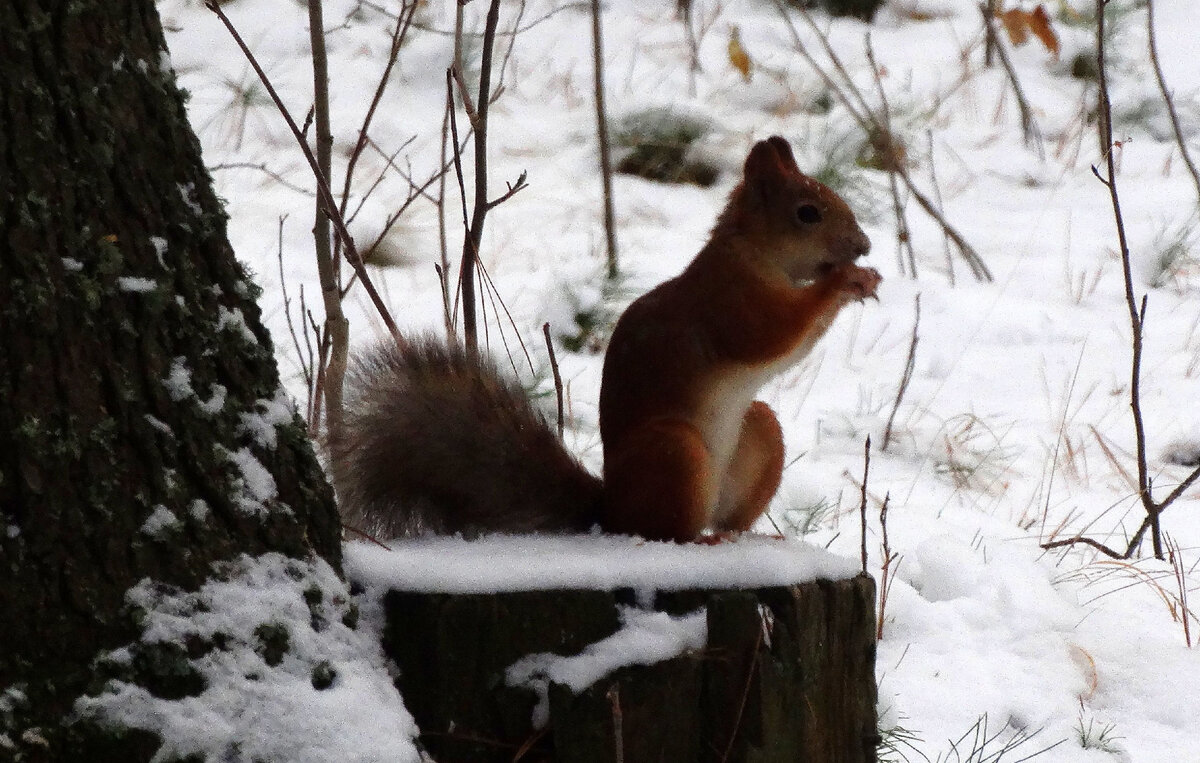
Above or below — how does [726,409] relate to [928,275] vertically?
below

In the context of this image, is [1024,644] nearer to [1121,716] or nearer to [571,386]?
[1121,716]

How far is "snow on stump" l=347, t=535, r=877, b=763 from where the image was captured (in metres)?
1.27

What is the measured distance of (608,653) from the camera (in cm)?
129

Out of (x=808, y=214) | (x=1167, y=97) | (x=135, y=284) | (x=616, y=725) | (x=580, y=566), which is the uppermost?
(x=1167, y=97)

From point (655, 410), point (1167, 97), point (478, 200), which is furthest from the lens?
point (1167, 97)

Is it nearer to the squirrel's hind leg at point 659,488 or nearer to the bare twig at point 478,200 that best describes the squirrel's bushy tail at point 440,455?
the squirrel's hind leg at point 659,488

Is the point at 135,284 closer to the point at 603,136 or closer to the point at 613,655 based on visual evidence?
the point at 613,655

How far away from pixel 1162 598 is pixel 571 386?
147cm

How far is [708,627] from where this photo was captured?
4.30 feet

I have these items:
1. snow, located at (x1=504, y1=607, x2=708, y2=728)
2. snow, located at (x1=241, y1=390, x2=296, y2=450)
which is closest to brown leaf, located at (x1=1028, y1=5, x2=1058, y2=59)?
snow, located at (x1=504, y1=607, x2=708, y2=728)

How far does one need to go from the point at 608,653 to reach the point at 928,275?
3138mm

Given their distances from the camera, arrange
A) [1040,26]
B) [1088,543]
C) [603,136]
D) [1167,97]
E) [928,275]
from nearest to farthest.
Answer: [1088,543], [1167,97], [603,136], [928,275], [1040,26]

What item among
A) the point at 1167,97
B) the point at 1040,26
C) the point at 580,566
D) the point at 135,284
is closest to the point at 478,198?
the point at 580,566

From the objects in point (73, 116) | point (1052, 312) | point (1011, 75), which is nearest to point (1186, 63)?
point (1011, 75)
